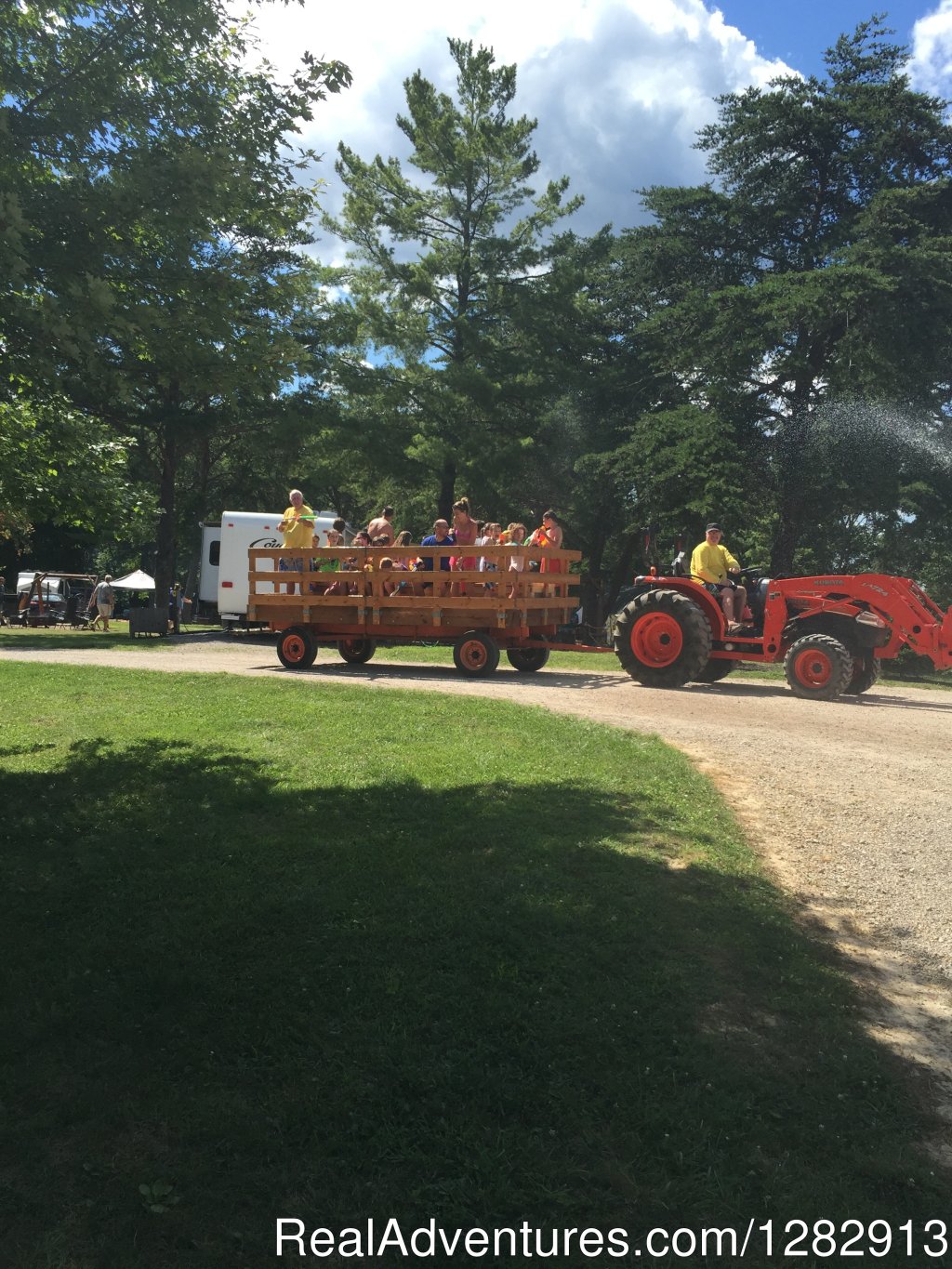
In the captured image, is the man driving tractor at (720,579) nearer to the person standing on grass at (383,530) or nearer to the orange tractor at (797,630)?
the orange tractor at (797,630)

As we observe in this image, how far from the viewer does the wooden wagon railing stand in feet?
49.4

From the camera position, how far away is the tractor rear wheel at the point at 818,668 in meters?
13.5

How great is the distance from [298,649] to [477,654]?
3.07 meters

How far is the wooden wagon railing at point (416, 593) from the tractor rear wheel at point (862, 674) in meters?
4.22

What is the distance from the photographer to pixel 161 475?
3256cm

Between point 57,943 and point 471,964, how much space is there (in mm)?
1817

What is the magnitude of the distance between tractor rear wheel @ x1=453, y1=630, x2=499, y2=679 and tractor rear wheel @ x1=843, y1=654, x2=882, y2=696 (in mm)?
5102

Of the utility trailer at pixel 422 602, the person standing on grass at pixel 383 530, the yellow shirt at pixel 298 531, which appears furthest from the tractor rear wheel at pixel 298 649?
the person standing on grass at pixel 383 530

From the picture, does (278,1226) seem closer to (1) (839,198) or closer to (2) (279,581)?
(2) (279,581)

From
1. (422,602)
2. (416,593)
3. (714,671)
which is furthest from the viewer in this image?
(714,671)

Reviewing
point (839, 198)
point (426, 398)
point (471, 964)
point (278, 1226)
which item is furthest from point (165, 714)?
point (839, 198)

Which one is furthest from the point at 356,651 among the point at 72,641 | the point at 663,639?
the point at 72,641

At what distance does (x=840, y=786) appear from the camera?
7910 millimetres

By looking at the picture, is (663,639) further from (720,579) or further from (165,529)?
(165,529)
